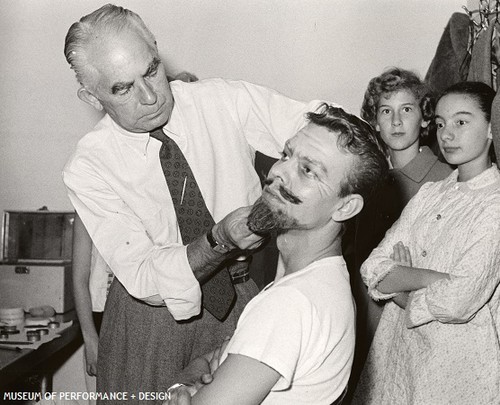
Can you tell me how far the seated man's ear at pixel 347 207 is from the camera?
157 cm

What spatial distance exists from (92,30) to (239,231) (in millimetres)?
828

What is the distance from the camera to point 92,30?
199cm

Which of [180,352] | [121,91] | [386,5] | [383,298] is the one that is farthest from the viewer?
[386,5]

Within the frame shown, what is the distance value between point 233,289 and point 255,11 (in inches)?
87.8

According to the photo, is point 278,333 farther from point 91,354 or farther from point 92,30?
point 91,354

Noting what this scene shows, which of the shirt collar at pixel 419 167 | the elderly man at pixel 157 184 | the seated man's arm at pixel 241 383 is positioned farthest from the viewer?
the shirt collar at pixel 419 167

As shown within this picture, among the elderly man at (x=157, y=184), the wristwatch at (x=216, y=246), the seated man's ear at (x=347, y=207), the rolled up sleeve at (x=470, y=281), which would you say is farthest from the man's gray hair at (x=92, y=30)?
the rolled up sleeve at (x=470, y=281)

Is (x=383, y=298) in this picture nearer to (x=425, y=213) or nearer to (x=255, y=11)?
(x=425, y=213)

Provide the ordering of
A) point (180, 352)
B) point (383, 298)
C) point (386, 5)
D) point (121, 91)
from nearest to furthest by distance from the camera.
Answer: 1. point (121, 91)
2. point (180, 352)
3. point (383, 298)
4. point (386, 5)

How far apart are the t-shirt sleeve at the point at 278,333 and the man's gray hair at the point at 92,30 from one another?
1.09 m

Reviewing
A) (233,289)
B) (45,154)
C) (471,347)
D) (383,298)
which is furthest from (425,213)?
(45,154)

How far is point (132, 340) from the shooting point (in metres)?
2.18

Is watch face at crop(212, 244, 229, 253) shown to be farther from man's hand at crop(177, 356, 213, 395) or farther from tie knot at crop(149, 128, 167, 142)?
tie knot at crop(149, 128, 167, 142)

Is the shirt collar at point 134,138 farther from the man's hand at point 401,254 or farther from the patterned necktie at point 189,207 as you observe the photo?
the man's hand at point 401,254
